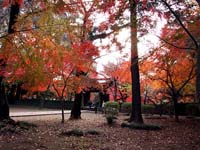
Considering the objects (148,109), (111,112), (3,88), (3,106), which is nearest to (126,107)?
(148,109)

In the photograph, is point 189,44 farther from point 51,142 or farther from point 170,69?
point 51,142

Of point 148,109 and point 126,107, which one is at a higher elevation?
point 126,107

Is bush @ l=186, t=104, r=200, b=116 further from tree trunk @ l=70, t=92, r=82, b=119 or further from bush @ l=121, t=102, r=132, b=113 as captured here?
tree trunk @ l=70, t=92, r=82, b=119

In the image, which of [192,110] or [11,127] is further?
[192,110]

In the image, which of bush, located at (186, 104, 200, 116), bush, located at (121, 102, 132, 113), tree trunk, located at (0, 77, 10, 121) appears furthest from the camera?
bush, located at (121, 102, 132, 113)

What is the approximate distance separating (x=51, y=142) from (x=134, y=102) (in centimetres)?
844

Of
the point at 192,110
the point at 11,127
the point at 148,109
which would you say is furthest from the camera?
the point at 148,109

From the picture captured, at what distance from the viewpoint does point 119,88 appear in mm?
Answer: 37188

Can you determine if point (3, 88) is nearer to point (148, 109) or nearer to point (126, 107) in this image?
point (148, 109)

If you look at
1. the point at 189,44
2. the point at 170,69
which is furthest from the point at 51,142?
the point at 170,69

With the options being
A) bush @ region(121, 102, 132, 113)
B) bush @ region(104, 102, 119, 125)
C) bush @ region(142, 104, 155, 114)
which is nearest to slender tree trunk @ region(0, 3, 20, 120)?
bush @ region(104, 102, 119, 125)

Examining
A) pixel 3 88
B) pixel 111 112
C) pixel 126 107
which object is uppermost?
pixel 3 88

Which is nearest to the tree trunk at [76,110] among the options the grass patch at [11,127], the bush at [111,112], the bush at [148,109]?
the bush at [111,112]

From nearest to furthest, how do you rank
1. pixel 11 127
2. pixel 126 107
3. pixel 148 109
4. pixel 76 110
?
pixel 11 127 < pixel 76 110 < pixel 148 109 < pixel 126 107
